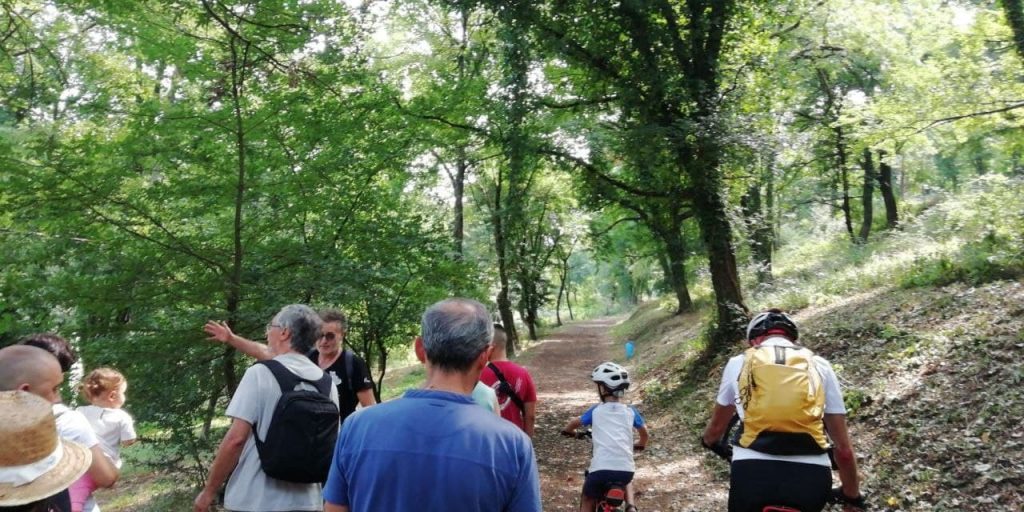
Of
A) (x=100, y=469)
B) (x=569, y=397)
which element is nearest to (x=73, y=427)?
(x=100, y=469)

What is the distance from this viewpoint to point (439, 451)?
1.98 metres

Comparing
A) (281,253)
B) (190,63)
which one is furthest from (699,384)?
(190,63)

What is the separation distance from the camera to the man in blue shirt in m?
1.97

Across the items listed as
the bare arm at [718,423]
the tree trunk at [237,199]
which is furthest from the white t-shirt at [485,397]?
the tree trunk at [237,199]

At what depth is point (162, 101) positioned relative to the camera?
6773 millimetres

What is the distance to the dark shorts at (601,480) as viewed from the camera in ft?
16.4

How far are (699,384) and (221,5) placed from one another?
9868mm

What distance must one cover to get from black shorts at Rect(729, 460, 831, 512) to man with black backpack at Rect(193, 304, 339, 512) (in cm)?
218

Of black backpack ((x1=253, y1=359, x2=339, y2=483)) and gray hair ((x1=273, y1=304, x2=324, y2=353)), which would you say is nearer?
Result: black backpack ((x1=253, y1=359, x2=339, y2=483))

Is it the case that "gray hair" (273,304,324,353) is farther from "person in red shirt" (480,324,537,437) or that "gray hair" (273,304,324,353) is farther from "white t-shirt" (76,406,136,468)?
"person in red shirt" (480,324,537,437)

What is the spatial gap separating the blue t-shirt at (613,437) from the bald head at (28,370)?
3.55 meters

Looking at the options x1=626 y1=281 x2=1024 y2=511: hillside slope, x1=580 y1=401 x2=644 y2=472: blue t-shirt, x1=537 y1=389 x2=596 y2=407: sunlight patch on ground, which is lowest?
x1=537 y1=389 x2=596 y2=407: sunlight patch on ground

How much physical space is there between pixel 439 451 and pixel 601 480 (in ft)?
11.1

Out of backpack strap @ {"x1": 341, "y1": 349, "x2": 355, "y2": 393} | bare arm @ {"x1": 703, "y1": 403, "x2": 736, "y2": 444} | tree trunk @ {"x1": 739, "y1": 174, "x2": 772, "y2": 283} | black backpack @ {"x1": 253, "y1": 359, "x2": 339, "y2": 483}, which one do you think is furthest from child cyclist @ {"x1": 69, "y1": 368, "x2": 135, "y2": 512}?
tree trunk @ {"x1": 739, "y1": 174, "x2": 772, "y2": 283}
